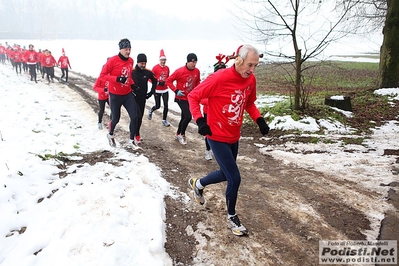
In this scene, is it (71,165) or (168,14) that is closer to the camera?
(71,165)

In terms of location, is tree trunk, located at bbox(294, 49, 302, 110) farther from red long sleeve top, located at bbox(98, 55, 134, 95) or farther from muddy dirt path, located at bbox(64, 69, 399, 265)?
red long sleeve top, located at bbox(98, 55, 134, 95)

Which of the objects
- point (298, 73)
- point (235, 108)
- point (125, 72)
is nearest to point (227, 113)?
point (235, 108)

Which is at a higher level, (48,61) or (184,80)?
(48,61)

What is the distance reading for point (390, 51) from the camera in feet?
36.0

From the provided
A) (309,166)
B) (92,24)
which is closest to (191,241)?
(309,166)

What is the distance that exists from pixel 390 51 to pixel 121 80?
34.6 ft

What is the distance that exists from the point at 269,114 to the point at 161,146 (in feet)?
12.6

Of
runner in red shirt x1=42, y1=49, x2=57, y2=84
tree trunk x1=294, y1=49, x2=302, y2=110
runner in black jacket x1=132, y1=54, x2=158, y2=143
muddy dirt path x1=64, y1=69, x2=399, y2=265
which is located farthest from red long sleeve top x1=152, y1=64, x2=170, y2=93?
runner in red shirt x1=42, y1=49, x2=57, y2=84

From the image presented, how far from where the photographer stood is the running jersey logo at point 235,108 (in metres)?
3.59

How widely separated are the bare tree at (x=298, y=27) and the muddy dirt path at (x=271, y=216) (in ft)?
13.4

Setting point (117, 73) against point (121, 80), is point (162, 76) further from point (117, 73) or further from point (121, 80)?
point (121, 80)

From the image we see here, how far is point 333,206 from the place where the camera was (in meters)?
4.20

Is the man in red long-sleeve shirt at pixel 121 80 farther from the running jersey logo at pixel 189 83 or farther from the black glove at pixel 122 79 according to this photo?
the running jersey logo at pixel 189 83

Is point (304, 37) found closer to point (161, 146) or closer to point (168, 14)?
point (161, 146)
